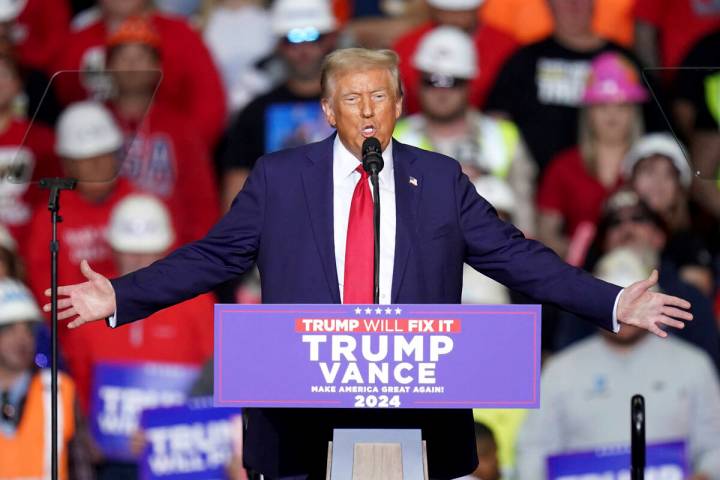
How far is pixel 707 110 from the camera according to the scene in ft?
16.8

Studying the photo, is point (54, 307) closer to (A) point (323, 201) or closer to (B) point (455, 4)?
(A) point (323, 201)

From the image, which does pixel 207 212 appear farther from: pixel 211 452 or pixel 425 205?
pixel 425 205

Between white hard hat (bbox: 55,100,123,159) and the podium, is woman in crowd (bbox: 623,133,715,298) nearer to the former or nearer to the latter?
white hard hat (bbox: 55,100,123,159)

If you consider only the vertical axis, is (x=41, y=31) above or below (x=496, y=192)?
above

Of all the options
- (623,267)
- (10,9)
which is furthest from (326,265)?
(10,9)

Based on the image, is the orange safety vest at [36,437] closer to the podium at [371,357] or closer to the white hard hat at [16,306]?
the white hard hat at [16,306]

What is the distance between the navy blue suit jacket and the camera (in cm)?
358

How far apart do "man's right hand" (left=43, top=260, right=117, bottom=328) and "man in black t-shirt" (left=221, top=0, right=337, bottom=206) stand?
11.7 ft

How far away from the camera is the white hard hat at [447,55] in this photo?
715 centimetres

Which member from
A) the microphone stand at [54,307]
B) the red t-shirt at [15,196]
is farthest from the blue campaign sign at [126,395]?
the microphone stand at [54,307]

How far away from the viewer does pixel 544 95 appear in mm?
7305

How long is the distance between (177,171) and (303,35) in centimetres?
85

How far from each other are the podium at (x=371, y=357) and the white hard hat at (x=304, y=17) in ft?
13.4

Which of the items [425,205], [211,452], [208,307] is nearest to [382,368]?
[425,205]
